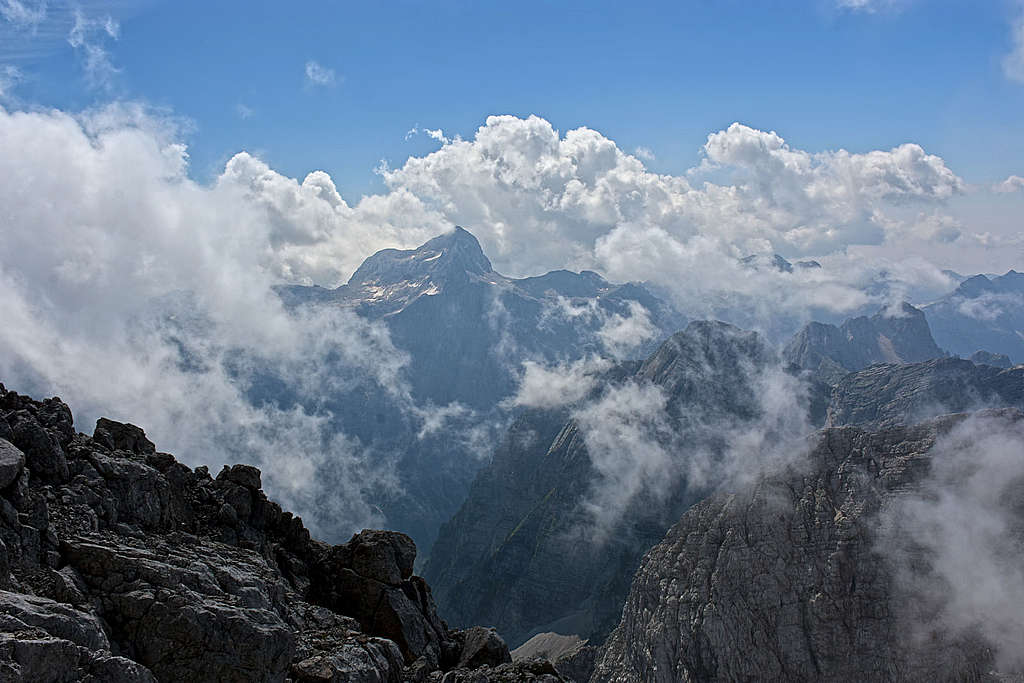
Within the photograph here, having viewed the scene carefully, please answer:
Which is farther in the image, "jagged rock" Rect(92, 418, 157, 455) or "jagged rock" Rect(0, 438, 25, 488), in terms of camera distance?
"jagged rock" Rect(92, 418, 157, 455)

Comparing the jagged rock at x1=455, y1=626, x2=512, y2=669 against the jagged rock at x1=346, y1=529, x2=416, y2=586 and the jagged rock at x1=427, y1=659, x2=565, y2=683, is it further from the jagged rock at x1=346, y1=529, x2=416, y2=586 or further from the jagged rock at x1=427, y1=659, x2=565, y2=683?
the jagged rock at x1=427, y1=659, x2=565, y2=683

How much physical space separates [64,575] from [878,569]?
591 feet

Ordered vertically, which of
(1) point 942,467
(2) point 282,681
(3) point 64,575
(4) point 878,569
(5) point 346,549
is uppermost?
(1) point 942,467

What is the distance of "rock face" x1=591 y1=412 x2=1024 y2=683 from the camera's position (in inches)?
6348

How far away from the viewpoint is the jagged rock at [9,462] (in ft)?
115

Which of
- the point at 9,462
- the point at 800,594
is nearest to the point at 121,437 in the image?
the point at 9,462

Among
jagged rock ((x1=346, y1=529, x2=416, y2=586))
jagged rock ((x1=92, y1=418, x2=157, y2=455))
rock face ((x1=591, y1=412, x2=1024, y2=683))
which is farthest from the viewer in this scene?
rock face ((x1=591, y1=412, x2=1024, y2=683))

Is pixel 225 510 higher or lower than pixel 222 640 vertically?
higher

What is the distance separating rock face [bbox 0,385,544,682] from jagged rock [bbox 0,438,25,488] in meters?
0.10

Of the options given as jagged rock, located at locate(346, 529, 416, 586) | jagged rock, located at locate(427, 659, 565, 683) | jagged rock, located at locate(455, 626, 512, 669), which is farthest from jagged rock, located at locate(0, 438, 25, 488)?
jagged rock, located at locate(455, 626, 512, 669)

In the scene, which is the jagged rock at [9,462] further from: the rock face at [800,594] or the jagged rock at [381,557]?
the rock face at [800,594]

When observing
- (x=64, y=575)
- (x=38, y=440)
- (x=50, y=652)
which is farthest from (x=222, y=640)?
(x=38, y=440)

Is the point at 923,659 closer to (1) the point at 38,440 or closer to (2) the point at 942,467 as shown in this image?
(2) the point at 942,467

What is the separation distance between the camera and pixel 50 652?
2622 centimetres
